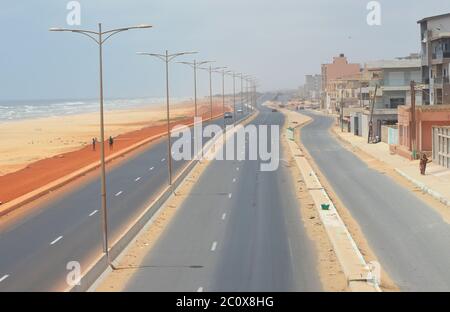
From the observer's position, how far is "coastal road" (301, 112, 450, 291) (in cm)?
2291

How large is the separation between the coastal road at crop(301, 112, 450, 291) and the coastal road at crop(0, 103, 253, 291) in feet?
34.2

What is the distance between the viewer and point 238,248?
2647 cm

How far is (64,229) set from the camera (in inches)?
1208

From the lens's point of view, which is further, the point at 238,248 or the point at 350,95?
the point at 350,95

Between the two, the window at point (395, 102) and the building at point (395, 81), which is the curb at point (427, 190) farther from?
the building at point (395, 81)

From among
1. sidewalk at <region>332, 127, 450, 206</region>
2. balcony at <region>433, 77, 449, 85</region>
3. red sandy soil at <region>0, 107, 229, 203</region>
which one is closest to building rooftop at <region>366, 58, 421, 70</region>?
balcony at <region>433, 77, 449, 85</region>

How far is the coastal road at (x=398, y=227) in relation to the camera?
22906mm

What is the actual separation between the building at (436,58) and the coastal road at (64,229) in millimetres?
37328

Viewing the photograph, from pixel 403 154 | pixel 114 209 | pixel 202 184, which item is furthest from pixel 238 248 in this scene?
pixel 403 154

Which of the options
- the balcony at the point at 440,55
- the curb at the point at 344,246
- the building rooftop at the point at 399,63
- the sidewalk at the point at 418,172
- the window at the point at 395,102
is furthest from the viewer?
the window at the point at 395,102

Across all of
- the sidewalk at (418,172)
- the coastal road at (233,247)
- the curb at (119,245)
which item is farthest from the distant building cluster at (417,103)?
the curb at (119,245)
